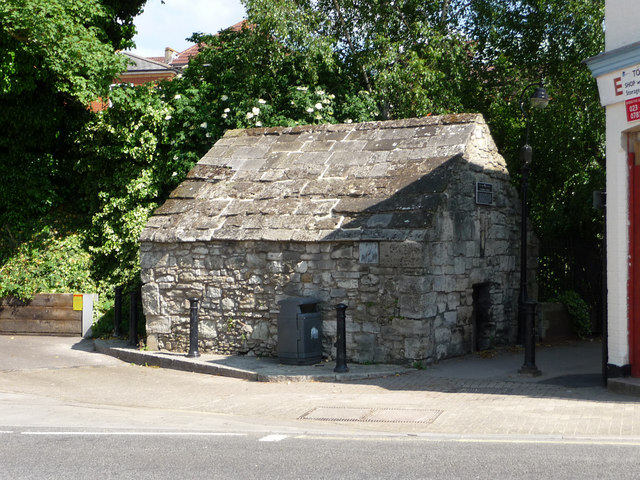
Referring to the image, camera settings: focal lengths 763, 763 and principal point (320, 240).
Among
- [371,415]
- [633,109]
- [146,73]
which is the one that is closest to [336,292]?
[371,415]

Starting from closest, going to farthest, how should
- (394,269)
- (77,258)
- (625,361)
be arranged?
(625,361), (394,269), (77,258)

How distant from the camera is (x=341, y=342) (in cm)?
1143

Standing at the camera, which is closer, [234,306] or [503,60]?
[234,306]

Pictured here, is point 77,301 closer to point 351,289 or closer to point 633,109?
point 351,289

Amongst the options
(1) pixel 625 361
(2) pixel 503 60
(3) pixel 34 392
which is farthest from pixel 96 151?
(1) pixel 625 361

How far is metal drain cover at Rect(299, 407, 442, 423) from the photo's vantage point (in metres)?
8.50

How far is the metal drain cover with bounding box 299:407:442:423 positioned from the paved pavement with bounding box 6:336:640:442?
0.04ft

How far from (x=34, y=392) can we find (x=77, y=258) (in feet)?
22.7

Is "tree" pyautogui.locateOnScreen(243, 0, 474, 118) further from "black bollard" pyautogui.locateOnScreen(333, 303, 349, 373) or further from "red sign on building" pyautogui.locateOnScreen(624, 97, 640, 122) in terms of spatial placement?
"red sign on building" pyautogui.locateOnScreen(624, 97, 640, 122)

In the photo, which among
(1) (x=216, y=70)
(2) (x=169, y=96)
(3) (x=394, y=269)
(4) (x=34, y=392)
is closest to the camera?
(4) (x=34, y=392)

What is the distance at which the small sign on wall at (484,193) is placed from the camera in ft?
43.2

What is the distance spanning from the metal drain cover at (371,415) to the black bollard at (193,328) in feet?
13.7

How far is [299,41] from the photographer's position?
20.5 meters

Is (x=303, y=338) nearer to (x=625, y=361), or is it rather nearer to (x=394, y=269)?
(x=394, y=269)
